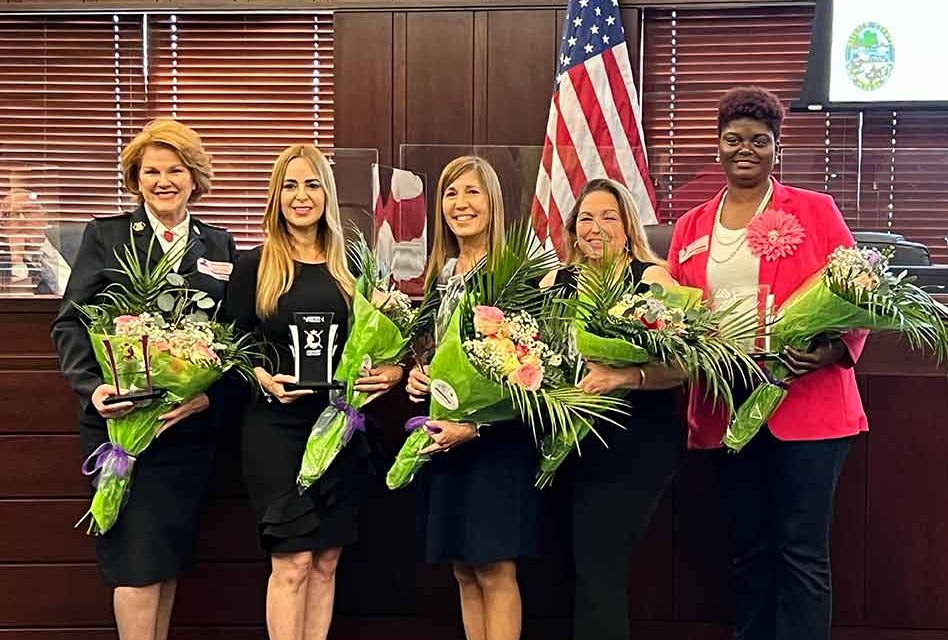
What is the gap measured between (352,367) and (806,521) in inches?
43.8

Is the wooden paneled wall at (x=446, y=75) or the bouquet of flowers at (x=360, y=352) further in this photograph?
the wooden paneled wall at (x=446, y=75)

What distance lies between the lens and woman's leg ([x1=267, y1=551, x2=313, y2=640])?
2.46m

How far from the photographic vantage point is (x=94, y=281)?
2.52m

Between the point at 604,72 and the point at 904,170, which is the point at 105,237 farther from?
the point at 604,72

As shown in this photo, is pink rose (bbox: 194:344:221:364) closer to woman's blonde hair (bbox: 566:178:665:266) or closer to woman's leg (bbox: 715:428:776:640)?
woman's blonde hair (bbox: 566:178:665:266)

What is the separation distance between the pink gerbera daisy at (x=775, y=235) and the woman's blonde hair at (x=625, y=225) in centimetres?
22

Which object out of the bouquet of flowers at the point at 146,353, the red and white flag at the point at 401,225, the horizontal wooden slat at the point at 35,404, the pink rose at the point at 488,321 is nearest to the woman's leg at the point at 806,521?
the pink rose at the point at 488,321

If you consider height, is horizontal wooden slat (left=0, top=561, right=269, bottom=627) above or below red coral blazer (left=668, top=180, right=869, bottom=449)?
below

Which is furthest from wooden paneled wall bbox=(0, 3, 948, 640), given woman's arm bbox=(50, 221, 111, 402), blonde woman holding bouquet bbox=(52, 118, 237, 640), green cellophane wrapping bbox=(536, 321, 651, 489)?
green cellophane wrapping bbox=(536, 321, 651, 489)

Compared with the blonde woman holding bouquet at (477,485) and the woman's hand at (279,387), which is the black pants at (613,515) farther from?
the woman's hand at (279,387)

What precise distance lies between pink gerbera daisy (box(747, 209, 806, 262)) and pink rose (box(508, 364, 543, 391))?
61 centimetres

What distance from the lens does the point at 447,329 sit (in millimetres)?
2314

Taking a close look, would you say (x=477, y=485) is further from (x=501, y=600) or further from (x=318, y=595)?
(x=318, y=595)

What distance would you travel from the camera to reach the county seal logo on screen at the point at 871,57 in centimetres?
437
